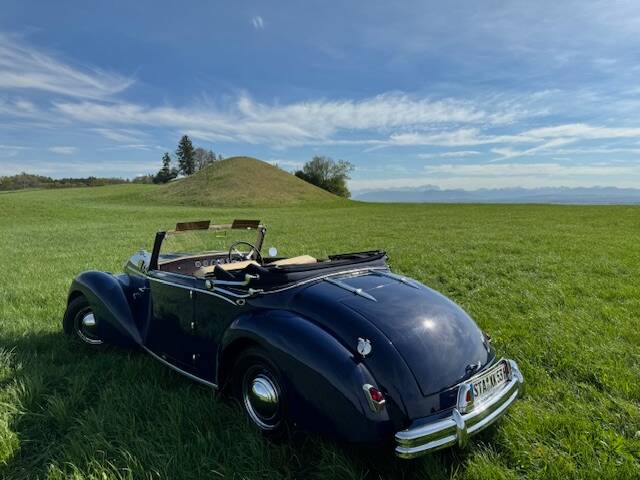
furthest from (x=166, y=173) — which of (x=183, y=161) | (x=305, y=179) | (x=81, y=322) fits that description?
(x=81, y=322)

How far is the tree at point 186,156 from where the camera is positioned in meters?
109

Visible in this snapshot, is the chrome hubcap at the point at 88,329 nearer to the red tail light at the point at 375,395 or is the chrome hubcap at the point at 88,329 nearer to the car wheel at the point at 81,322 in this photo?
the car wheel at the point at 81,322

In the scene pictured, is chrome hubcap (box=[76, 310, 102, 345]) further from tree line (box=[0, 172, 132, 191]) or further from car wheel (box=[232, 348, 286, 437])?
tree line (box=[0, 172, 132, 191])

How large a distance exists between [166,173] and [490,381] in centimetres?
11293

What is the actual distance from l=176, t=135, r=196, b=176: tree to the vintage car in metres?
112

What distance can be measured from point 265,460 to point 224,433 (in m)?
0.46

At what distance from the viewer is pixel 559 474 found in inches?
107

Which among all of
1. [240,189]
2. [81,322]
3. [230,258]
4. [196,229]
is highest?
[240,189]

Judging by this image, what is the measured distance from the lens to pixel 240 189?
61.2 m

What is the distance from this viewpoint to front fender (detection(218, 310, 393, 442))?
96.9 inches

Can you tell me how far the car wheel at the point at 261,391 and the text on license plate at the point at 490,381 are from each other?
124 cm

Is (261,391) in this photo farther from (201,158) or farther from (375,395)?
(201,158)

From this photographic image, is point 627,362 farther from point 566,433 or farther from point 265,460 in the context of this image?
point 265,460

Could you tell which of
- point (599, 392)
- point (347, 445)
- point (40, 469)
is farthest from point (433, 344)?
point (40, 469)
